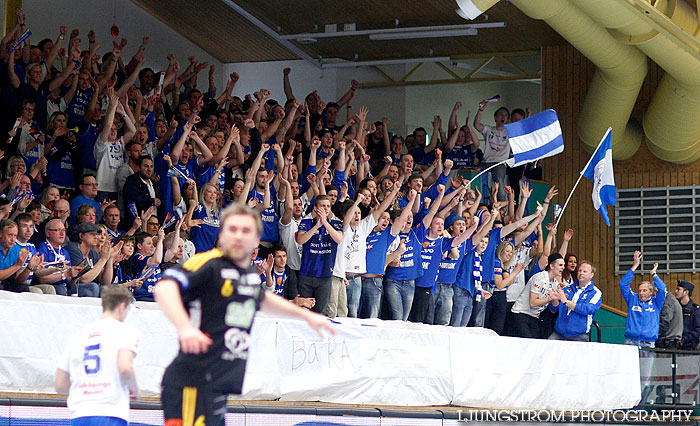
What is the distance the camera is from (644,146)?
19.2m

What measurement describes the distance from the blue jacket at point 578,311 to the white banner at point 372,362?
708 millimetres

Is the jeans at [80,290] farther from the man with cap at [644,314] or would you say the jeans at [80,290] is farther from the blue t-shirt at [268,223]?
the man with cap at [644,314]

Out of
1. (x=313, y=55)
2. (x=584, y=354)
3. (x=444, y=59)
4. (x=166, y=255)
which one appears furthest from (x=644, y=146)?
(x=166, y=255)

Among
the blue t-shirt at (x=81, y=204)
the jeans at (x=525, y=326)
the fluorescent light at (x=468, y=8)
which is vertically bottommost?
the jeans at (x=525, y=326)

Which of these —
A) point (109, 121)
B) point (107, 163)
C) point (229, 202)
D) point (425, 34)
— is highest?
point (425, 34)

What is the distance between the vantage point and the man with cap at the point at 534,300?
1350 cm

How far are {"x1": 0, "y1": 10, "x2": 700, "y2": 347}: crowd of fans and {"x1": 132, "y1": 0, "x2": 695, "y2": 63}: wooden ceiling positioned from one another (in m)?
3.38

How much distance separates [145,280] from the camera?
32.8ft

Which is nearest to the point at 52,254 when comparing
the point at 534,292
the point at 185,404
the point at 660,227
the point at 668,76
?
the point at 185,404

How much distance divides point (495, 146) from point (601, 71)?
2.23 m

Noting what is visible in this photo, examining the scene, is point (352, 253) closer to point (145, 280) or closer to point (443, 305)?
point (443, 305)

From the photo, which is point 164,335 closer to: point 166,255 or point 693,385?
point 166,255

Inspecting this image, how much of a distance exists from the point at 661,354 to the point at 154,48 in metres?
10.1

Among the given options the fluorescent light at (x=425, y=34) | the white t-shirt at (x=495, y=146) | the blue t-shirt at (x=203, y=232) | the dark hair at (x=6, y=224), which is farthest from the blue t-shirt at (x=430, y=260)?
the fluorescent light at (x=425, y=34)
